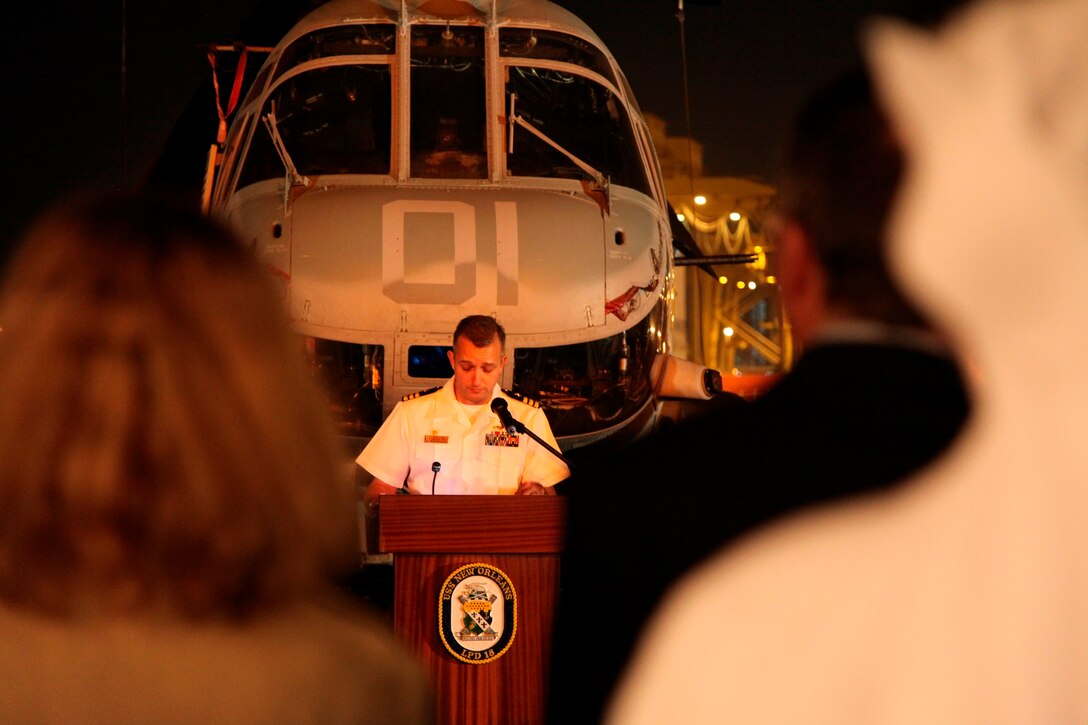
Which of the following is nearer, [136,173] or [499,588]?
[499,588]

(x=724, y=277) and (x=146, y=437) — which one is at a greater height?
(x=724, y=277)

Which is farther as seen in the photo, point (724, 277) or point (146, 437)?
point (724, 277)

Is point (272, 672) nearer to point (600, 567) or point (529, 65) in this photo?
point (600, 567)

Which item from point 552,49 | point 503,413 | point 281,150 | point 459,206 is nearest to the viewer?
point 503,413

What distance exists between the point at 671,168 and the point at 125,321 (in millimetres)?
14935

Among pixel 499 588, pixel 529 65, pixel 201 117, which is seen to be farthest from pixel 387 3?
pixel 499 588

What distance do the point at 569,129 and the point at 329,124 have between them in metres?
→ 1.28

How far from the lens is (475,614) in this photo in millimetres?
3285

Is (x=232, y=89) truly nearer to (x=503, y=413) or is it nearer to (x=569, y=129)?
(x=569, y=129)

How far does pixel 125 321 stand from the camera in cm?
105

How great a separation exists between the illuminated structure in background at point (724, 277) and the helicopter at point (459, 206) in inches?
306

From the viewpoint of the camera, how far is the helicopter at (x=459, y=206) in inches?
239

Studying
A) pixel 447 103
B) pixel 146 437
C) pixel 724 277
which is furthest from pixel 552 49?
pixel 724 277

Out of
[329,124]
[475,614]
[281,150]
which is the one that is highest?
[329,124]
